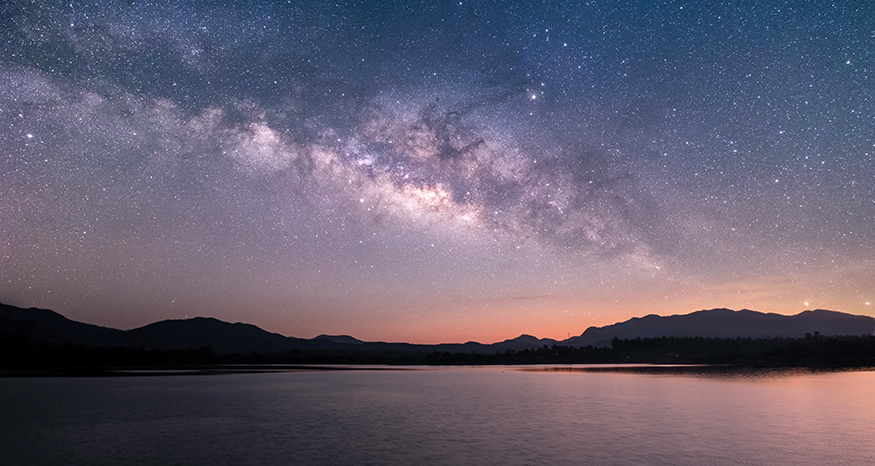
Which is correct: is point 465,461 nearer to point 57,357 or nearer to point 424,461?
point 424,461

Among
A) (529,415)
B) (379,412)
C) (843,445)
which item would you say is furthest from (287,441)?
(843,445)

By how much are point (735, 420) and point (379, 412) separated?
29.8m

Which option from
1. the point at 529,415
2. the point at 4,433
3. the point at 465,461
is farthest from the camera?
the point at 529,415

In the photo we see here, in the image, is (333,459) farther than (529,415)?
No

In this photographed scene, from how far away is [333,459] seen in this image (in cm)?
2494

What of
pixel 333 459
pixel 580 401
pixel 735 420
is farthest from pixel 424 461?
pixel 580 401

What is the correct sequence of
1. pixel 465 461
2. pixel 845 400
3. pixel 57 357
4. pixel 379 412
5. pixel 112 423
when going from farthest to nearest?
pixel 57 357 < pixel 845 400 < pixel 379 412 < pixel 112 423 < pixel 465 461

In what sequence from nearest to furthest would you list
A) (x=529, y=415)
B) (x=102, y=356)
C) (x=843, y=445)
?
(x=843, y=445) < (x=529, y=415) < (x=102, y=356)

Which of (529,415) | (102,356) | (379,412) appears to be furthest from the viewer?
(102,356)

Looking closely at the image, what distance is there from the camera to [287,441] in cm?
3038

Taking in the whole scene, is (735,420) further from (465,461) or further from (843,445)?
(465,461)

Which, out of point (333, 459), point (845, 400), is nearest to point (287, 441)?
point (333, 459)

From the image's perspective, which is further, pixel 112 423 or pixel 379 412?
pixel 379 412

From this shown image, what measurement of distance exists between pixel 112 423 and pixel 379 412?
21.4 meters
